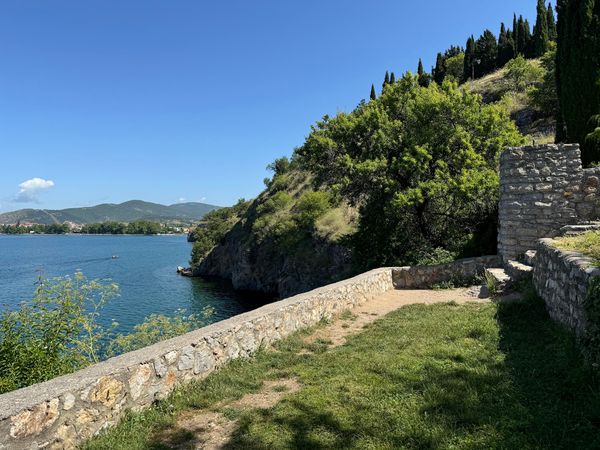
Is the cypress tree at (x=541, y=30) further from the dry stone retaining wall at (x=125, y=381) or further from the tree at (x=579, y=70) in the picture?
the dry stone retaining wall at (x=125, y=381)

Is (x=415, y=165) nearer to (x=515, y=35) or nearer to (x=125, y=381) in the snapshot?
(x=125, y=381)

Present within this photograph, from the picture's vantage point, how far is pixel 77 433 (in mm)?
4117

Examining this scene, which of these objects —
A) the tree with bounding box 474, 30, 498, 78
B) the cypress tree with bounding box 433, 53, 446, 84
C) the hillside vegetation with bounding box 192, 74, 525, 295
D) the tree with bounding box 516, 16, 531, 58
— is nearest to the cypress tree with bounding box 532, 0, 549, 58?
the tree with bounding box 516, 16, 531, 58

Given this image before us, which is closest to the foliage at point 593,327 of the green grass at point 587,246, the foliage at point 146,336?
the green grass at point 587,246

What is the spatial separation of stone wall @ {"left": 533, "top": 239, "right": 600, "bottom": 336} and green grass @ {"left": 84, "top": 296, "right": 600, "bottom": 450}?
32cm

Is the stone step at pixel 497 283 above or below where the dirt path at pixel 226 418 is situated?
above

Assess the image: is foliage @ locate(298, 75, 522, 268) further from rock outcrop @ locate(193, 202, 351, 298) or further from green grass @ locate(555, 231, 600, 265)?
green grass @ locate(555, 231, 600, 265)

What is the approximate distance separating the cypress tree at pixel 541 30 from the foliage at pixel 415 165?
4728cm

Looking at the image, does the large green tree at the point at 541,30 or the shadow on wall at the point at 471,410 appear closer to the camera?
the shadow on wall at the point at 471,410

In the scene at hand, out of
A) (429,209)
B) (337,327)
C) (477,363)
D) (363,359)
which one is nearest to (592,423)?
(477,363)

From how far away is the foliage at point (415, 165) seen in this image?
16.9m

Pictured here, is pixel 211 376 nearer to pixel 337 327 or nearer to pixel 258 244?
pixel 337 327

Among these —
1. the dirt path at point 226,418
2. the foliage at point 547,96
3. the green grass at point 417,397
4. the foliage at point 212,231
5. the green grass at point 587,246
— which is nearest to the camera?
the green grass at point 417,397

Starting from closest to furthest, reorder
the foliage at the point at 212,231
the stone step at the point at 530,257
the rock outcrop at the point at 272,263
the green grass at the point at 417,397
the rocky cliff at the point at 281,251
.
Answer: the green grass at the point at 417,397, the stone step at the point at 530,257, the rock outcrop at the point at 272,263, the rocky cliff at the point at 281,251, the foliage at the point at 212,231
